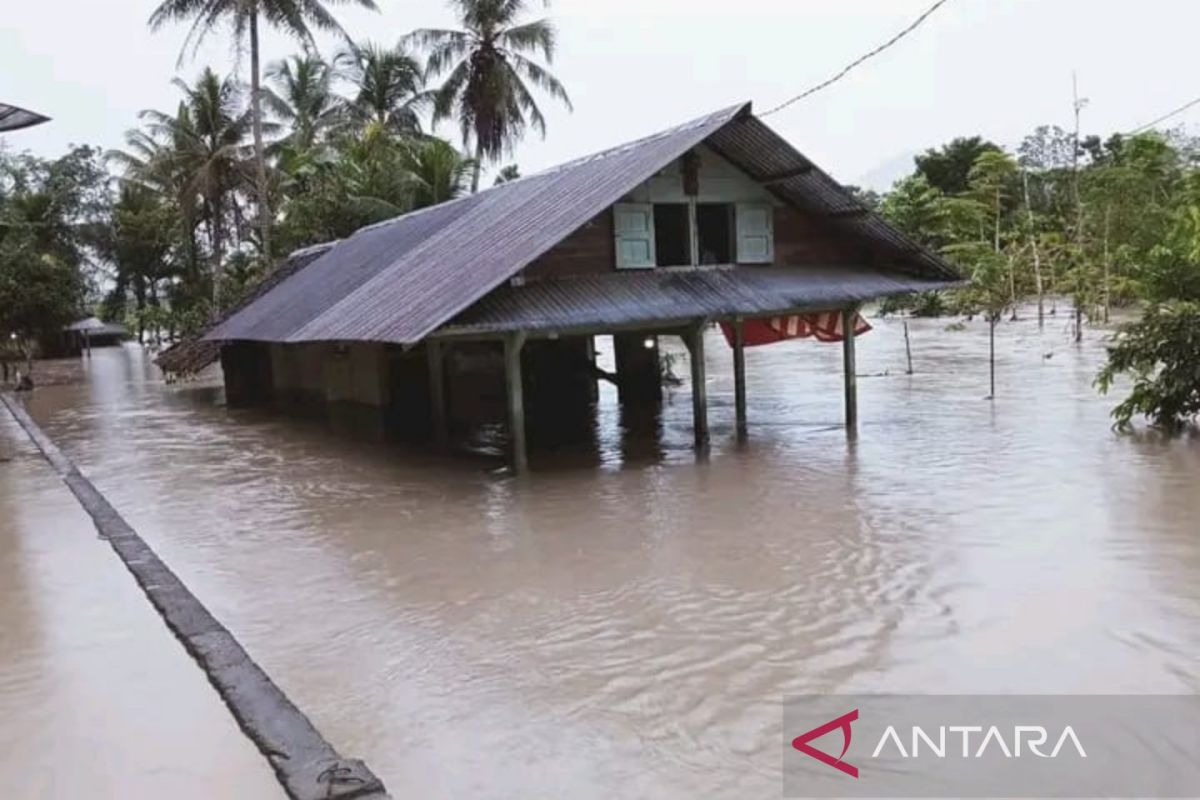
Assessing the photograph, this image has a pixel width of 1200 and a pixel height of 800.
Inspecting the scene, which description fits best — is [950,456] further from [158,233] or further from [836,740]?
[158,233]

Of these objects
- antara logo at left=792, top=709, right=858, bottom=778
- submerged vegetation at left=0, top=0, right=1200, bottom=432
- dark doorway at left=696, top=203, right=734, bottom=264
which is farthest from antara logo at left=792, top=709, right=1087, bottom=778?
submerged vegetation at left=0, top=0, right=1200, bottom=432

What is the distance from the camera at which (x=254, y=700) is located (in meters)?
5.30

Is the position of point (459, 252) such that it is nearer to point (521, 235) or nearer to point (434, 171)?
point (521, 235)

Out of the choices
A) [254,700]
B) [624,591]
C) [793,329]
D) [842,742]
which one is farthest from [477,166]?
[842,742]

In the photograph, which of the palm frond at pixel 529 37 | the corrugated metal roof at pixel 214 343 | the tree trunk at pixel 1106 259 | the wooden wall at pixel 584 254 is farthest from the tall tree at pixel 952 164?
the wooden wall at pixel 584 254

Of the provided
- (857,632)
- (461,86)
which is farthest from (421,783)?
(461,86)

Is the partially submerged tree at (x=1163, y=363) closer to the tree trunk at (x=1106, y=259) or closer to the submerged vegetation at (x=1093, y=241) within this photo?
the submerged vegetation at (x=1093, y=241)

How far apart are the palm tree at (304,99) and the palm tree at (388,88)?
206 centimetres

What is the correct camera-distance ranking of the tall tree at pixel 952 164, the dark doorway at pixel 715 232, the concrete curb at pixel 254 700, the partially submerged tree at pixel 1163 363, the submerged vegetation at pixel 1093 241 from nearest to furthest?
the concrete curb at pixel 254 700, the partially submerged tree at pixel 1163 363, the submerged vegetation at pixel 1093 241, the dark doorway at pixel 715 232, the tall tree at pixel 952 164

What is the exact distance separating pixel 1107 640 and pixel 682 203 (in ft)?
26.1

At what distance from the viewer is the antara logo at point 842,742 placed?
439cm

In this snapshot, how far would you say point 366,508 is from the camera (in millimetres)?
10336

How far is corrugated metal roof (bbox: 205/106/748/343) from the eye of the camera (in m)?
10.6

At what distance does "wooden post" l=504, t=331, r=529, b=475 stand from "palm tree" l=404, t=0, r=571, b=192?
18573 mm
